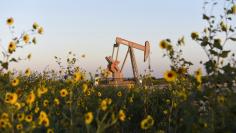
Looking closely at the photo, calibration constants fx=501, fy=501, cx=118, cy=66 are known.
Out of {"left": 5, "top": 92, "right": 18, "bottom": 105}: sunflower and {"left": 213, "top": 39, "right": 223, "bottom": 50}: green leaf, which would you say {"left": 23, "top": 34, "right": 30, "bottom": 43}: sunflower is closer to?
{"left": 5, "top": 92, "right": 18, "bottom": 105}: sunflower

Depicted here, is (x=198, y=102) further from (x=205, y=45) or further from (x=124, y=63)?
(x=124, y=63)

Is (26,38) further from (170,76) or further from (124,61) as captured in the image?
(124,61)

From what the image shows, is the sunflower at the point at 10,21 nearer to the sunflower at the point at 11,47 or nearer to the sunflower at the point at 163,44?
the sunflower at the point at 11,47

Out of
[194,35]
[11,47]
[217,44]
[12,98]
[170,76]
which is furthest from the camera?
[11,47]

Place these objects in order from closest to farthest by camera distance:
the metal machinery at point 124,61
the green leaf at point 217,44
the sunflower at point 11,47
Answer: the green leaf at point 217,44, the sunflower at point 11,47, the metal machinery at point 124,61

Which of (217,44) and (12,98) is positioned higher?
(217,44)

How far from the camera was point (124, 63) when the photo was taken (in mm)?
24906

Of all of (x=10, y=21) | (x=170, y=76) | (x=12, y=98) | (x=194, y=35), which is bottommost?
(x=12, y=98)

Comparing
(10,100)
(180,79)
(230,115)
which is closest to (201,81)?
(230,115)

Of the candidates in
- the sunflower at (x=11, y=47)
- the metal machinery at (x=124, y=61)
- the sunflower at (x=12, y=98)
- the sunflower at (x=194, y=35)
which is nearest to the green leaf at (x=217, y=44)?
the sunflower at (x=194, y=35)

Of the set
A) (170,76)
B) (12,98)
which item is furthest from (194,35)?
(12,98)

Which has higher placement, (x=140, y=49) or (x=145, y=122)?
(x=140, y=49)

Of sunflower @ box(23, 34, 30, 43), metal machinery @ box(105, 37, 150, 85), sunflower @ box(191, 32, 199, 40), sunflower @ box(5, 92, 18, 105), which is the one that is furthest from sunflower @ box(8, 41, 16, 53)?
metal machinery @ box(105, 37, 150, 85)

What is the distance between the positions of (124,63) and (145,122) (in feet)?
66.1
